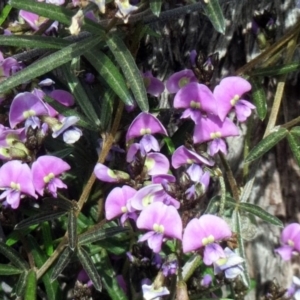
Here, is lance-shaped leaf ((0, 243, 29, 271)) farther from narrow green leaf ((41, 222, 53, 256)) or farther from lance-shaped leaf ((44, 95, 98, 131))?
lance-shaped leaf ((44, 95, 98, 131))

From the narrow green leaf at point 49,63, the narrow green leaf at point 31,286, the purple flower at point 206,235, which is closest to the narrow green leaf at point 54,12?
the narrow green leaf at point 49,63

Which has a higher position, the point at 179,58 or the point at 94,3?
the point at 94,3

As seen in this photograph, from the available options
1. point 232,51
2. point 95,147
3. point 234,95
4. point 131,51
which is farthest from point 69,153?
point 232,51

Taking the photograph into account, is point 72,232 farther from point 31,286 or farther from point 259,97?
point 259,97

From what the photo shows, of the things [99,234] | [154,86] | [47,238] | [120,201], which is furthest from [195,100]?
[47,238]

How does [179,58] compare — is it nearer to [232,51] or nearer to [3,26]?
[232,51]
